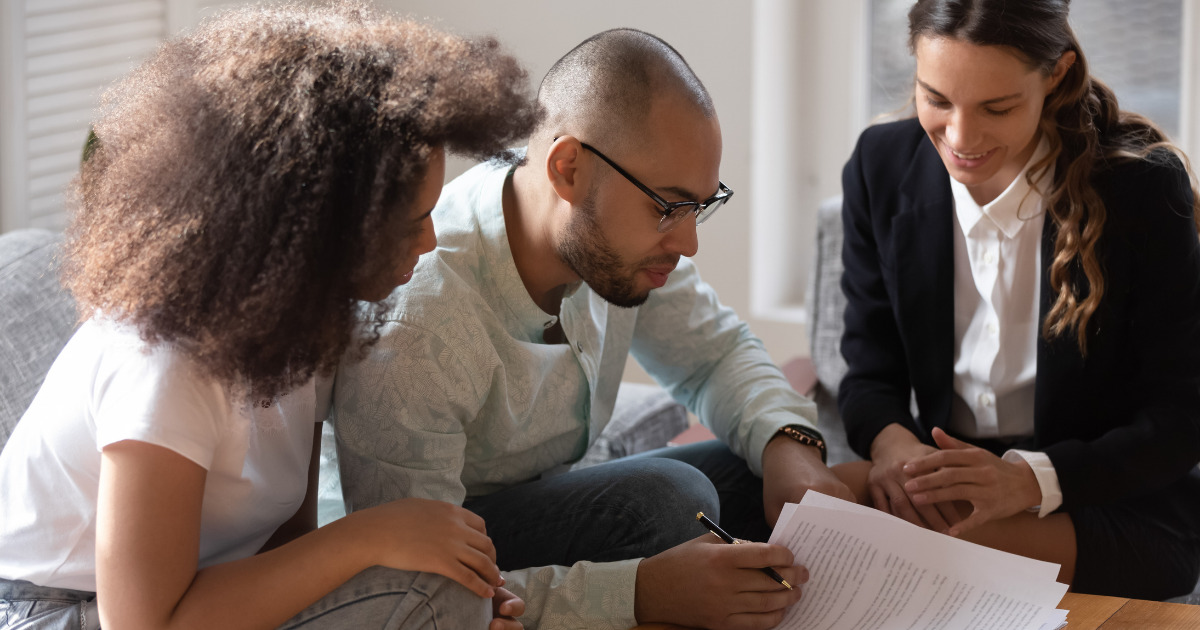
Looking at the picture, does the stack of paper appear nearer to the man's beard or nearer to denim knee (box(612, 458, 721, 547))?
denim knee (box(612, 458, 721, 547))

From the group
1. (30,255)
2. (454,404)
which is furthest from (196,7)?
(454,404)

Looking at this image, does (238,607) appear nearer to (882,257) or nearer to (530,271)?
(530,271)

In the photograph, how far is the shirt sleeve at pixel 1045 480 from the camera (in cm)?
152

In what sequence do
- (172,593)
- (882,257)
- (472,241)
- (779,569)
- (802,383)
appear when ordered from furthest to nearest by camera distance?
(802,383) → (882,257) → (472,241) → (779,569) → (172,593)

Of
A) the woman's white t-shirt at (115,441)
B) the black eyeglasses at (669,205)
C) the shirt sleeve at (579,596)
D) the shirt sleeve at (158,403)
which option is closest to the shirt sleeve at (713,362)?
the black eyeglasses at (669,205)

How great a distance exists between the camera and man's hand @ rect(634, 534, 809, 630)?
1209 millimetres

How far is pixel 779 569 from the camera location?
4.08ft

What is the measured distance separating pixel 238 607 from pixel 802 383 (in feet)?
4.09

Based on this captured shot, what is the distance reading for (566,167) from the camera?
54.9 inches

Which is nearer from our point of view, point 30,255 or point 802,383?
point 30,255

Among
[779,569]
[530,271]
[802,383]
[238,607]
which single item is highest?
[530,271]

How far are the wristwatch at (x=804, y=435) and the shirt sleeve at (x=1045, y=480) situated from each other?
0.27 meters

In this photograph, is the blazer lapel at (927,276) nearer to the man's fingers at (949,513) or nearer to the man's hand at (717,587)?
the man's fingers at (949,513)

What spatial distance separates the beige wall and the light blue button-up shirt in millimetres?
996
